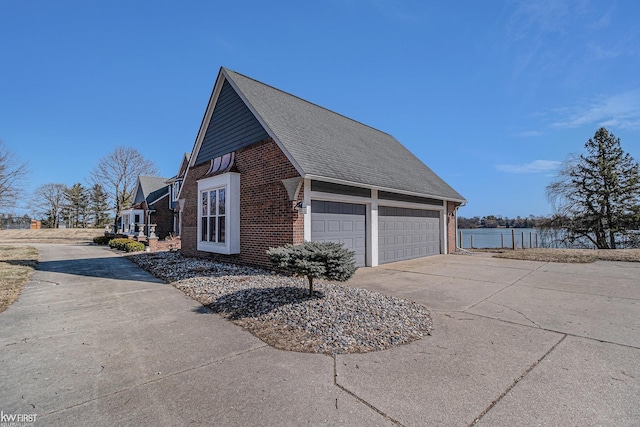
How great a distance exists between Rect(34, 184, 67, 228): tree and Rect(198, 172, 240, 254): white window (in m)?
48.1

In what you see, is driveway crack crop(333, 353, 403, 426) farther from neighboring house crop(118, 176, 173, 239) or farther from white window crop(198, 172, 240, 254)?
neighboring house crop(118, 176, 173, 239)

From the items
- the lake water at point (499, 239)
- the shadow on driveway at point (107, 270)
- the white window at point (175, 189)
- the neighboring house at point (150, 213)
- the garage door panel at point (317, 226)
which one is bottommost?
the shadow on driveway at point (107, 270)

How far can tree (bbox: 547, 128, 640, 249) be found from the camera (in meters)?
19.4

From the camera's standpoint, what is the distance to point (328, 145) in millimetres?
10562

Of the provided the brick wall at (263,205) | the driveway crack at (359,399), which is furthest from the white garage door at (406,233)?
the driveway crack at (359,399)

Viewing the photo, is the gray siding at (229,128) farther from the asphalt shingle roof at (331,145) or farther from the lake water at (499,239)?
the lake water at (499,239)

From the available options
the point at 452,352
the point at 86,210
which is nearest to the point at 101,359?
the point at 452,352

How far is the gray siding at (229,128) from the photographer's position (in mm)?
9776

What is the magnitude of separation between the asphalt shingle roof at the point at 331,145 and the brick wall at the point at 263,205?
2.31 feet

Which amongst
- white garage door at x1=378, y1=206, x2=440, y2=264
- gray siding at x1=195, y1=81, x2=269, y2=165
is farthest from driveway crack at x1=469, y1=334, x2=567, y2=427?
gray siding at x1=195, y1=81, x2=269, y2=165

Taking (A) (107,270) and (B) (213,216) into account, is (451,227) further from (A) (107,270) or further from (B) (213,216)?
(A) (107,270)

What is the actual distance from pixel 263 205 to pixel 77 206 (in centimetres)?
5125

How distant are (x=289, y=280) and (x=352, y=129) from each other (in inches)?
386

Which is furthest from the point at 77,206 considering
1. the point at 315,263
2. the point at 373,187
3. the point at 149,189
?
the point at 315,263
